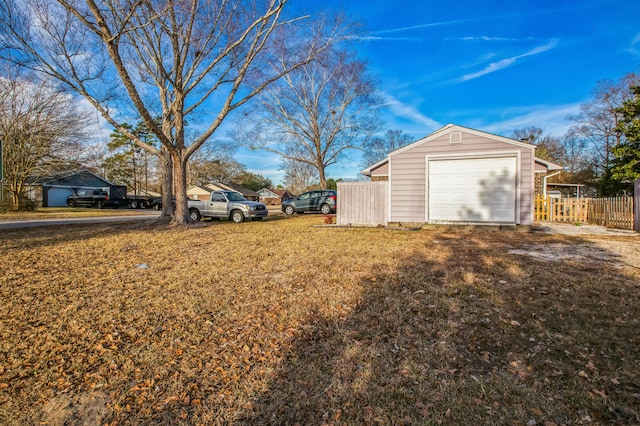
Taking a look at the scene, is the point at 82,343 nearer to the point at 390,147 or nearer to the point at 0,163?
the point at 0,163

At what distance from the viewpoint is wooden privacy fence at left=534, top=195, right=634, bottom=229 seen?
10359mm

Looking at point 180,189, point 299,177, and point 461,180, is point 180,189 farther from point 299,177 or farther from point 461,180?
point 299,177

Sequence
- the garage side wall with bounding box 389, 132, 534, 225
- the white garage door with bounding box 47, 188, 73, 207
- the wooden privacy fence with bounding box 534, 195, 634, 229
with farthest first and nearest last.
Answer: the white garage door with bounding box 47, 188, 73, 207 → the wooden privacy fence with bounding box 534, 195, 634, 229 → the garage side wall with bounding box 389, 132, 534, 225

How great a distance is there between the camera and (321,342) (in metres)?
2.84

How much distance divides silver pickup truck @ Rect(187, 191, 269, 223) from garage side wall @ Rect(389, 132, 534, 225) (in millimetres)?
6097

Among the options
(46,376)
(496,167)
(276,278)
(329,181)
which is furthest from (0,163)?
(329,181)

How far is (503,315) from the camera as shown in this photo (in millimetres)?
3328

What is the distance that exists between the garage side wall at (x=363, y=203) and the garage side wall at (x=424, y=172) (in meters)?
0.32

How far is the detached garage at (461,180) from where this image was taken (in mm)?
9633

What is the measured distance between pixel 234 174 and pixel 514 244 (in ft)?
175

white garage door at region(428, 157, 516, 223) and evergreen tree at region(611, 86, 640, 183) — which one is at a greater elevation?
evergreen tree at region(611, 86, 640, 183)

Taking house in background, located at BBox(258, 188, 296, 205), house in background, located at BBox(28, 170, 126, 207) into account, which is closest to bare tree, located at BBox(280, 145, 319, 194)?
house in background, located at BBox(258, 188, 296, 205)

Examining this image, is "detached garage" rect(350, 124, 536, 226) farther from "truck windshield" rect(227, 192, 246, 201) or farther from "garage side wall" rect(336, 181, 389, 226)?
"truck windshield" rect(227, 192, 246, 201)

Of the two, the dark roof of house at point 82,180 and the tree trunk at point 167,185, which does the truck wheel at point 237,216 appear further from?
the dark roof of house at point 82,180
